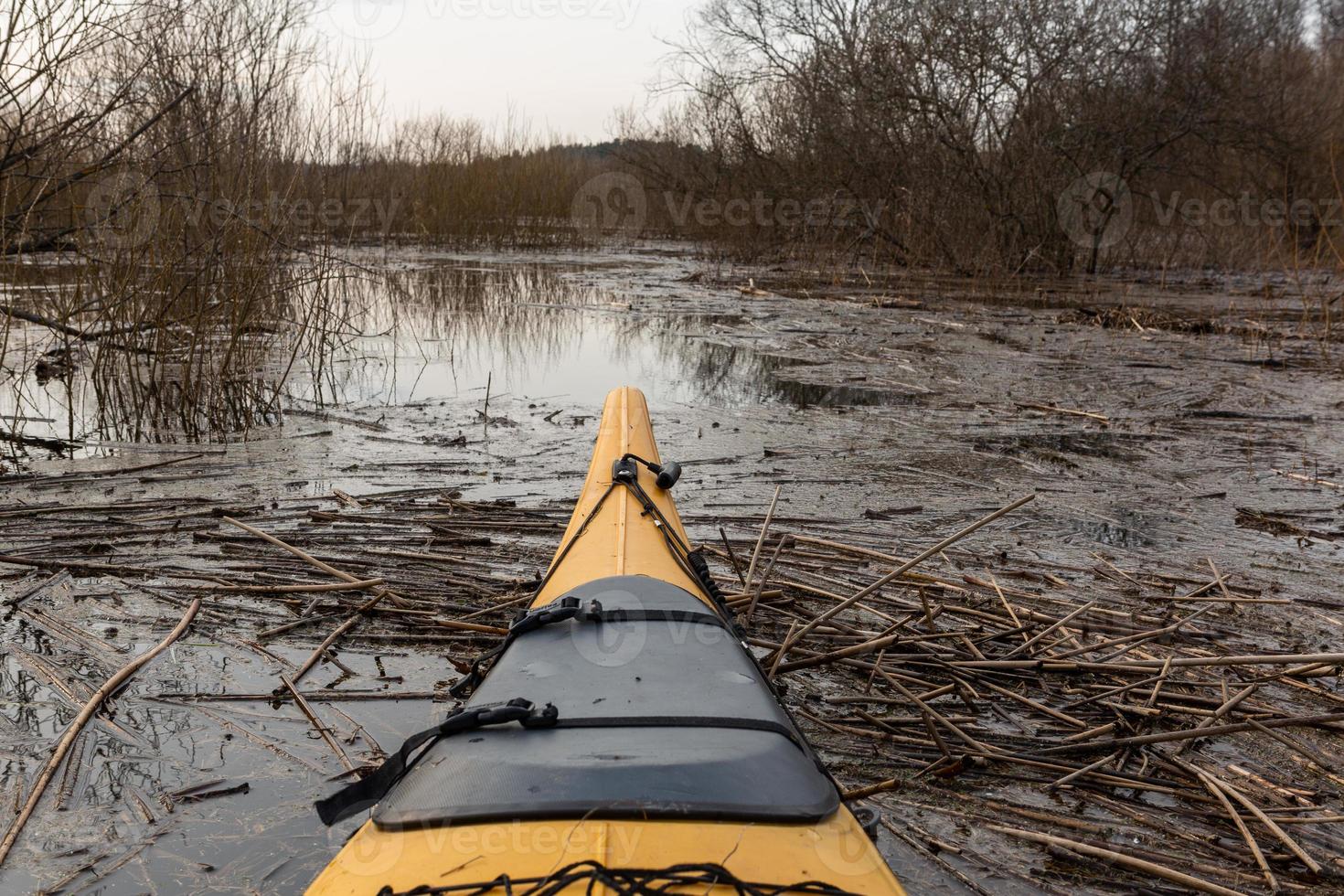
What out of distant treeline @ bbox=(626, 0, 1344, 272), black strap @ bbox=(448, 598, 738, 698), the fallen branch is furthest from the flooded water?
distant treeline @ bbox=(626, 0, 1344, 272)

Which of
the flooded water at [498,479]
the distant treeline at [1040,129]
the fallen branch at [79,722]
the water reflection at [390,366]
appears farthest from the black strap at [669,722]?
the distant treeline at [1040,129]

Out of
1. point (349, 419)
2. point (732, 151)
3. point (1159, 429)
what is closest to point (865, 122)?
point (732, 151)

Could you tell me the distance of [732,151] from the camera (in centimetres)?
1972

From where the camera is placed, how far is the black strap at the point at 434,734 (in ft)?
5.47

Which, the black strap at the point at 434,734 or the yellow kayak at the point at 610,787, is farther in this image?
the black strap at the point at 434,734

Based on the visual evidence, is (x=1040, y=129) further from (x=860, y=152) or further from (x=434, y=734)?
(x=434, y=734)

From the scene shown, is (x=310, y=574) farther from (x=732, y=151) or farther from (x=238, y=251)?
(x=732, y=151)

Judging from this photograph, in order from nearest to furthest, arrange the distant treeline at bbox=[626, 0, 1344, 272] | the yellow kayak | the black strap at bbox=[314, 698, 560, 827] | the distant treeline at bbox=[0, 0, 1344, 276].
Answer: the yellow kayak < the black strap at bbox=[314, 698, 560, 827] < the distant treeline at bbox=[0, 0, 1344, 276] < the distant treeline at bbox=[626, 0, 1344, 272]

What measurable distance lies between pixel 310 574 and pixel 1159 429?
5.09 meters

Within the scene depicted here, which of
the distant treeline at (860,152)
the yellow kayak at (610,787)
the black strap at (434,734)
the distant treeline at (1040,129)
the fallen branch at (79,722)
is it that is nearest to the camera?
the yellow kayak at (610,787)

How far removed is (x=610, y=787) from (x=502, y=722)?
316 millimetres

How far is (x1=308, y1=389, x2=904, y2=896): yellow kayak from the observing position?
4.36 ft

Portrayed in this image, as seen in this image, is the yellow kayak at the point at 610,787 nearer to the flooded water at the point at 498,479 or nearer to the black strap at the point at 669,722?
the black strap at the point at 669,722

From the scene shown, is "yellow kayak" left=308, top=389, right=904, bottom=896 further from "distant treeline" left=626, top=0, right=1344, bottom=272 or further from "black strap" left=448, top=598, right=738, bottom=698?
"distant treeline" left=626, top=0, right=1344, bottom=272
